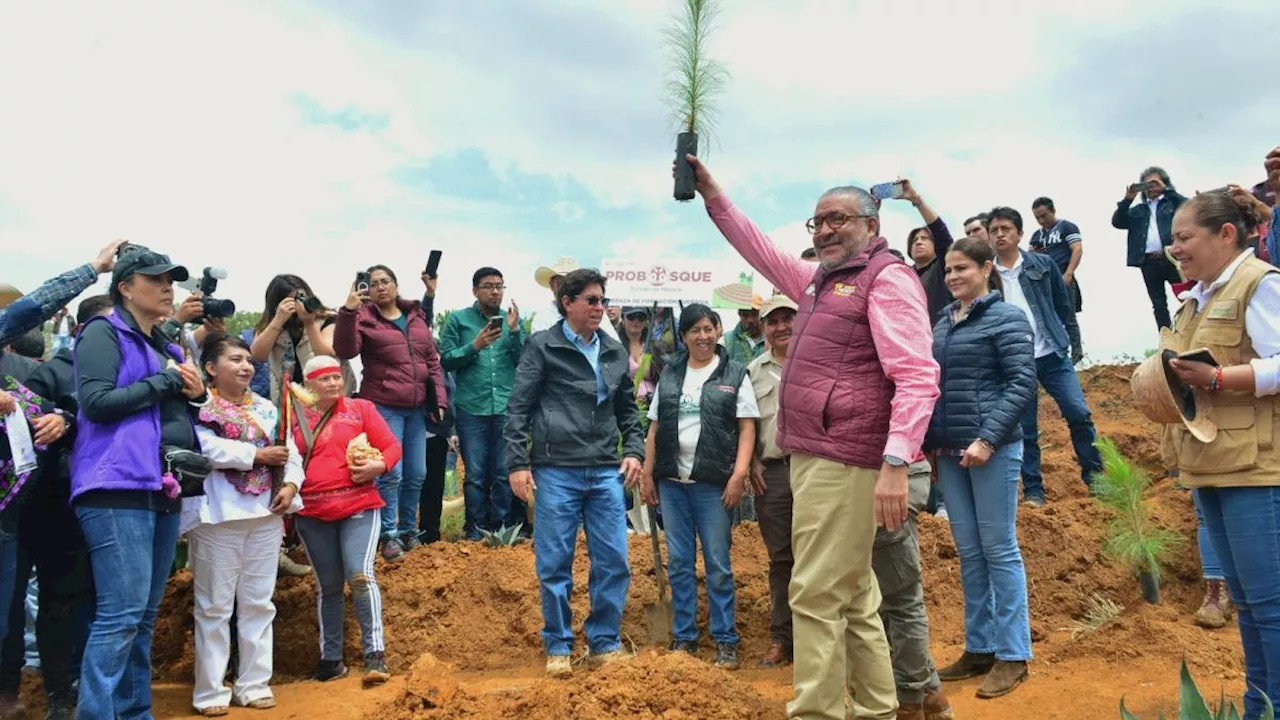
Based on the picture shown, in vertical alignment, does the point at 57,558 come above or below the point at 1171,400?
below

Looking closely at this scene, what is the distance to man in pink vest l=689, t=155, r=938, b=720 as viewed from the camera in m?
3.59

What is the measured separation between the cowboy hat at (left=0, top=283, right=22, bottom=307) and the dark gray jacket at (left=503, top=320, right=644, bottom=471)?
8.77 feet

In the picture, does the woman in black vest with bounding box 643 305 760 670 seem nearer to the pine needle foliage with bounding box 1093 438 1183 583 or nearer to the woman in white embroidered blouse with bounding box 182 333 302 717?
the woman in white embroidered blouse with bounding box 182 333 302 717

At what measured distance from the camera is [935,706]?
14.7ft

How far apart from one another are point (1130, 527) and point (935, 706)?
3.44 m

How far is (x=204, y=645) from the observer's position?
5215 millimetres

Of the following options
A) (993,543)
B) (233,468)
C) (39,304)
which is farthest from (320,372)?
(993,543)

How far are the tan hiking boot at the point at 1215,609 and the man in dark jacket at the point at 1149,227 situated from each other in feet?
15.3

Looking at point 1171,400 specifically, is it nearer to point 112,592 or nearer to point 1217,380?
point 1217,380

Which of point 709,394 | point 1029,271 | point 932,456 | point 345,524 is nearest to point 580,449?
point 709,394

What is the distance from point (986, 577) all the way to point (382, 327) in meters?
4.82

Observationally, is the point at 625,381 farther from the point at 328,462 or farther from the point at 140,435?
the point at 140,435

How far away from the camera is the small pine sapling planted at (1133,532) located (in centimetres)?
676

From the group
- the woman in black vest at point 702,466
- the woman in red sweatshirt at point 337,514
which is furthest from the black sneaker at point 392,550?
the woman in black vest at point 702,466
